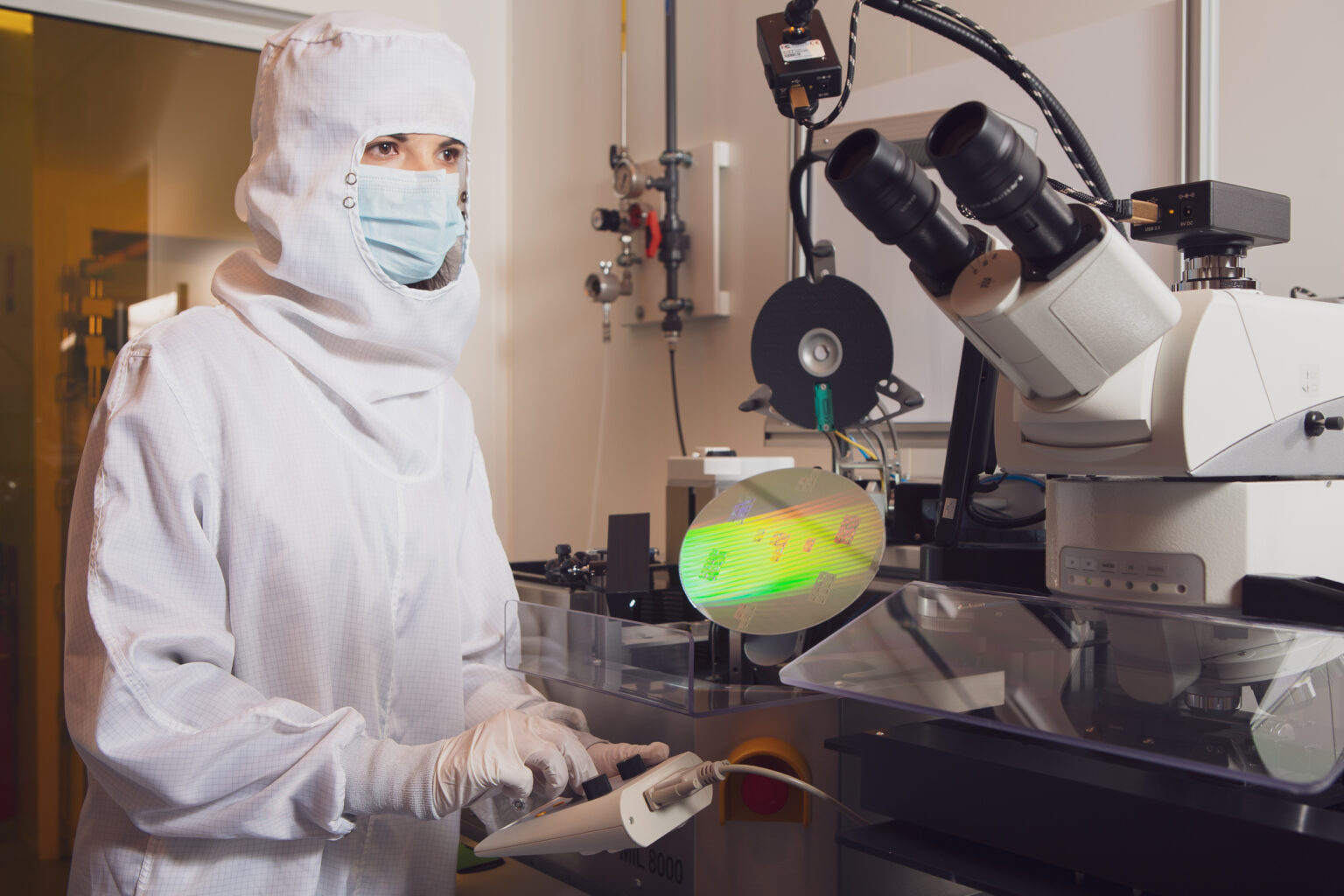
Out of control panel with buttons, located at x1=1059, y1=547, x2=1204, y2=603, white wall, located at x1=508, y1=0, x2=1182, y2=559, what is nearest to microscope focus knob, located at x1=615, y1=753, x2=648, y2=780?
control panel with buttons, located at x1=1059, y1=547, x2=1204, y2=603

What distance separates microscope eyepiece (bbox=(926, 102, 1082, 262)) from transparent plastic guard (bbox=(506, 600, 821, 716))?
0.41m

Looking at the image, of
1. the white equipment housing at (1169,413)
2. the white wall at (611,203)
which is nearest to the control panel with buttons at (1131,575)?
the white equipment housing at (1169,413)

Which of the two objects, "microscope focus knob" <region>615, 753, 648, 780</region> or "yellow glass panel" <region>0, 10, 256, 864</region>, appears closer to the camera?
"microscope focus knob" <region>615, 753, 648, 780</region>

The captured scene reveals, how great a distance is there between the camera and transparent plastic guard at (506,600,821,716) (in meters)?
0.86

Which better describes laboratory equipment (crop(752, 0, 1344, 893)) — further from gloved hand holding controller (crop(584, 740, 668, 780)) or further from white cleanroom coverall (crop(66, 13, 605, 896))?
white cleanroom coverall (crop(66, 13, 605, 896))

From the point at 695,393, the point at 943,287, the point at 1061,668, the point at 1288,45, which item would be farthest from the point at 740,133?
the point at 1061,668

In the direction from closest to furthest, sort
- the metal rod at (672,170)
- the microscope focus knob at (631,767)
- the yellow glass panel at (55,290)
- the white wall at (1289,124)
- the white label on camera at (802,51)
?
the microscope focus knob at (631,767) → the white label on camera at (802,51) → the white wall at (1289,124) → the metal rod at (672,170) → the yellow glass panel at (55,290)

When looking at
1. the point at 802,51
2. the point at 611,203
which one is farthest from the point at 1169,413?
the point at 611,203

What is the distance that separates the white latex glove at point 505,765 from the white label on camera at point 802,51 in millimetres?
684

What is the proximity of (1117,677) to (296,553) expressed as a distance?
725 mm

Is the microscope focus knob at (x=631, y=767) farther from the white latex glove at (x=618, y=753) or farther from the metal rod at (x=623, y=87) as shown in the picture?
the metal rod at (x=623, y=87)

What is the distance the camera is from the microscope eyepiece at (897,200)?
60 centimetres

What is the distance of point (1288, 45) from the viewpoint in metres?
1.16

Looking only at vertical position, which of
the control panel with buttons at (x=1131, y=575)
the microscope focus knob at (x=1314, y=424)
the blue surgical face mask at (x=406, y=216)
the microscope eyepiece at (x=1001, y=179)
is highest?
the blue surgical face mask at (x=406, y=216)
